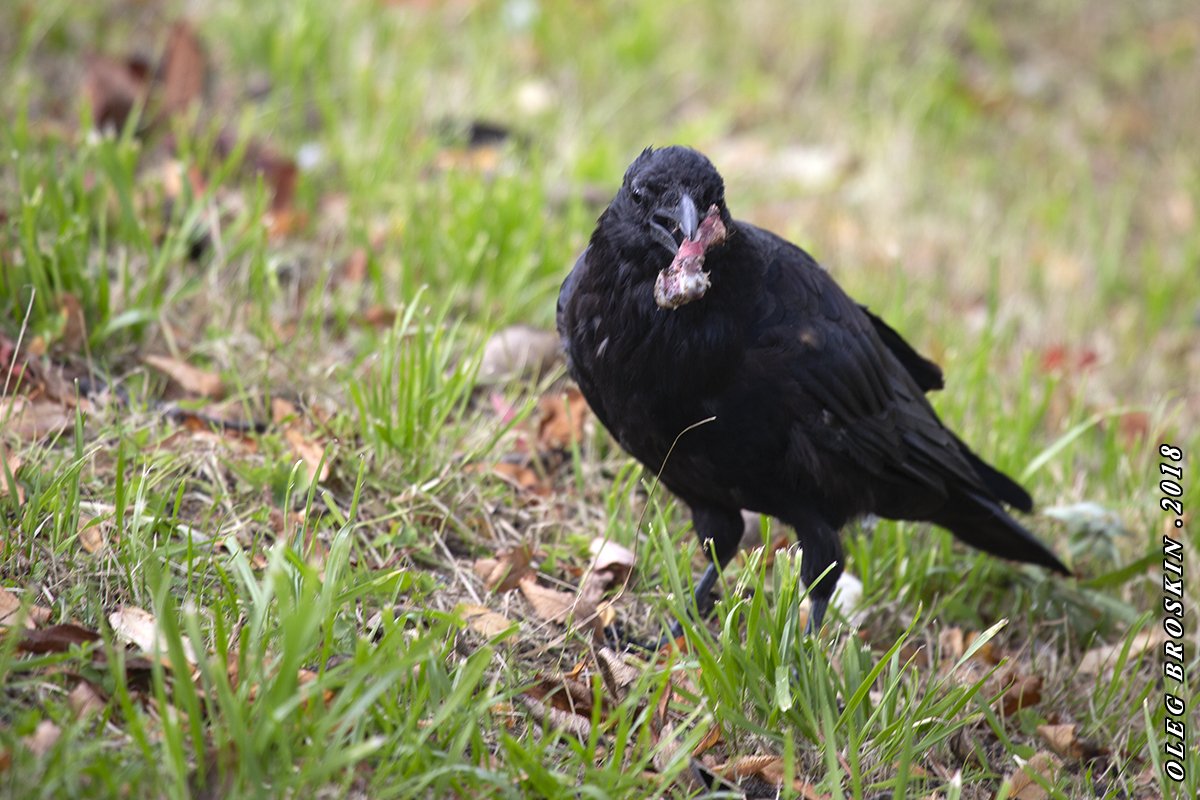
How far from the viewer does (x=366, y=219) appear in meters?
4.27

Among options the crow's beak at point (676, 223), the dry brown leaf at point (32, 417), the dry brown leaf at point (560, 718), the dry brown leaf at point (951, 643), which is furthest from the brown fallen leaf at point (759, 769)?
the dry brown leaf at point (32, 417)

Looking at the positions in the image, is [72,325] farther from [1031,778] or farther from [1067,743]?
[1067,743]

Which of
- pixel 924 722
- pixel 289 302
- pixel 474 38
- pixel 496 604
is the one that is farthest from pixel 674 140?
pixel 924 722

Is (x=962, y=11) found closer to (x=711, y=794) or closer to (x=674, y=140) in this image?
(x=674, y=140)

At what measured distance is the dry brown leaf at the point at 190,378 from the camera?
3.43m

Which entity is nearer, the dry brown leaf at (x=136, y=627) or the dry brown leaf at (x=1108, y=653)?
the dry brown leaf at (x=136, y=627)

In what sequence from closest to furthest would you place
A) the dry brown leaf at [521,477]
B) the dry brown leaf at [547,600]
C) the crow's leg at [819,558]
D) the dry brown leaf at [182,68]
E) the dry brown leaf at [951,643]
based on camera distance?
the dry brown leaf at [547,600], the crow's leg at [819,558], the dry brown leaf at [951,643], the dry brown leaf at [521,477], the dry brown leaf at [182,68]

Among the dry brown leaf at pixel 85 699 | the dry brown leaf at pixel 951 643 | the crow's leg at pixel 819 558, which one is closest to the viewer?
the dry brown leaf at pixel 85 699

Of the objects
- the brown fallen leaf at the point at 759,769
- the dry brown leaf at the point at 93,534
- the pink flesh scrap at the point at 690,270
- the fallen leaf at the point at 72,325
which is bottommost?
the brown fallen leaf at the point at 759,769

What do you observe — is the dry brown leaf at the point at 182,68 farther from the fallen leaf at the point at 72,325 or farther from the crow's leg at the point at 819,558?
the crow's leg at the point at 819,558

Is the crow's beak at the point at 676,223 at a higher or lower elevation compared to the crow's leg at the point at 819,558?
higher

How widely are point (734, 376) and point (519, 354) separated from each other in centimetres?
118

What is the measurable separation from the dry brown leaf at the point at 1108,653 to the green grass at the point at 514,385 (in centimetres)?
5

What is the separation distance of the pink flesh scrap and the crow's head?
2cm
